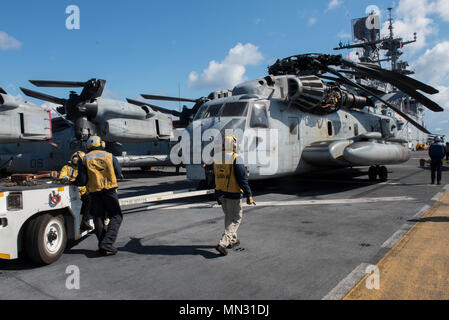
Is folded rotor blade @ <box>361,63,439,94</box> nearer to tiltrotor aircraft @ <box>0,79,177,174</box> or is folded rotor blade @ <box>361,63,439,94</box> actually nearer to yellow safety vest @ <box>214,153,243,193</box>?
yellow safety vest @ <box>214,153,243,193</box>

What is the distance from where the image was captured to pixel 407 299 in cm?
333

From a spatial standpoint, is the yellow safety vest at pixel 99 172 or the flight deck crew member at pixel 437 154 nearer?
the yellow safety vest at pixel 99 172

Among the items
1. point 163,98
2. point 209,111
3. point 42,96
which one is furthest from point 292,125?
point 42,96

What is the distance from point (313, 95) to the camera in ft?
36.5

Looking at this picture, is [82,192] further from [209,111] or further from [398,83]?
[398,83]

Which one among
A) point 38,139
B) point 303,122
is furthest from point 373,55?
point 38,139

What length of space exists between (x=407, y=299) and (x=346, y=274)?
0.76 metres

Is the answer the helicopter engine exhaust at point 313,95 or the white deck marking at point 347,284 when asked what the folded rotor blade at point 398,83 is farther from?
the white deck marking at point 347,284

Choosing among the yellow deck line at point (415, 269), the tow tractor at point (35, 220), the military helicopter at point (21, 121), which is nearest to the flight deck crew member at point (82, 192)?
the tow tractor at point (35, 220)

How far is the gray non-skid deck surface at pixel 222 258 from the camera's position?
3.69m

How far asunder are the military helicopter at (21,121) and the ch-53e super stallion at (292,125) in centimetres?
747

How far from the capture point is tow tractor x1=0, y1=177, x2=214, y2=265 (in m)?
4.27

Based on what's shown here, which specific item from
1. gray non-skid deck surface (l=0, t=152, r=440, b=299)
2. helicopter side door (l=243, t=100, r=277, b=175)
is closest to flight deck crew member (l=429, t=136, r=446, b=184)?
gray non-skid deck surface (l=0, t=152, r=440, b=299)
